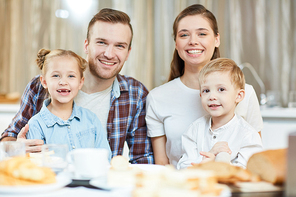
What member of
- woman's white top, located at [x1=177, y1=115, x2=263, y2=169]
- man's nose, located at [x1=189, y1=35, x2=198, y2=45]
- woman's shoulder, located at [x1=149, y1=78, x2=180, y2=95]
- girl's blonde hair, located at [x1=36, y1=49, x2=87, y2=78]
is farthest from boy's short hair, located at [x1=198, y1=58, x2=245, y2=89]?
girl's blonde hair, located at [x1=36, y1=49, x2=87, y2=78]

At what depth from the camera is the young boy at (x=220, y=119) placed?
1.34m

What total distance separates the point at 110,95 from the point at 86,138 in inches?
15.9

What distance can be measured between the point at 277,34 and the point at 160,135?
232 centimetres

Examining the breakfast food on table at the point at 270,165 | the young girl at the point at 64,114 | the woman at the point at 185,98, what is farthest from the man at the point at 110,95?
the breakfast food on table at the point at 270,165

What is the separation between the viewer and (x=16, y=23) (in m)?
4.05

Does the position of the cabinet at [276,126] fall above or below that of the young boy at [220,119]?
below

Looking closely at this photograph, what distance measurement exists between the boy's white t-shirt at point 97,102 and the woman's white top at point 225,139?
1.96 ft

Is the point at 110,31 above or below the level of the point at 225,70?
above

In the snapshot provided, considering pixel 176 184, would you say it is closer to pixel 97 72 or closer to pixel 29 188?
pixel 29 188

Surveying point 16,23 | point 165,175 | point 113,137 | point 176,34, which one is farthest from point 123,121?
point 16,23

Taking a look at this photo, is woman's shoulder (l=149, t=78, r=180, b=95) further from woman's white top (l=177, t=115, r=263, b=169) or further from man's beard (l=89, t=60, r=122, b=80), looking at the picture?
woman's white top (l=177, t=115, r=263, b=169)

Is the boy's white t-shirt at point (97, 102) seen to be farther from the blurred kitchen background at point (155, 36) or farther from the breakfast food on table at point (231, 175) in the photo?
the blurred kitchen background at point (155, 36)

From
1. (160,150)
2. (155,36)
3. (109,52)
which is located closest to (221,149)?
(160,150)

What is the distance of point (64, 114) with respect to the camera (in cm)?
162
